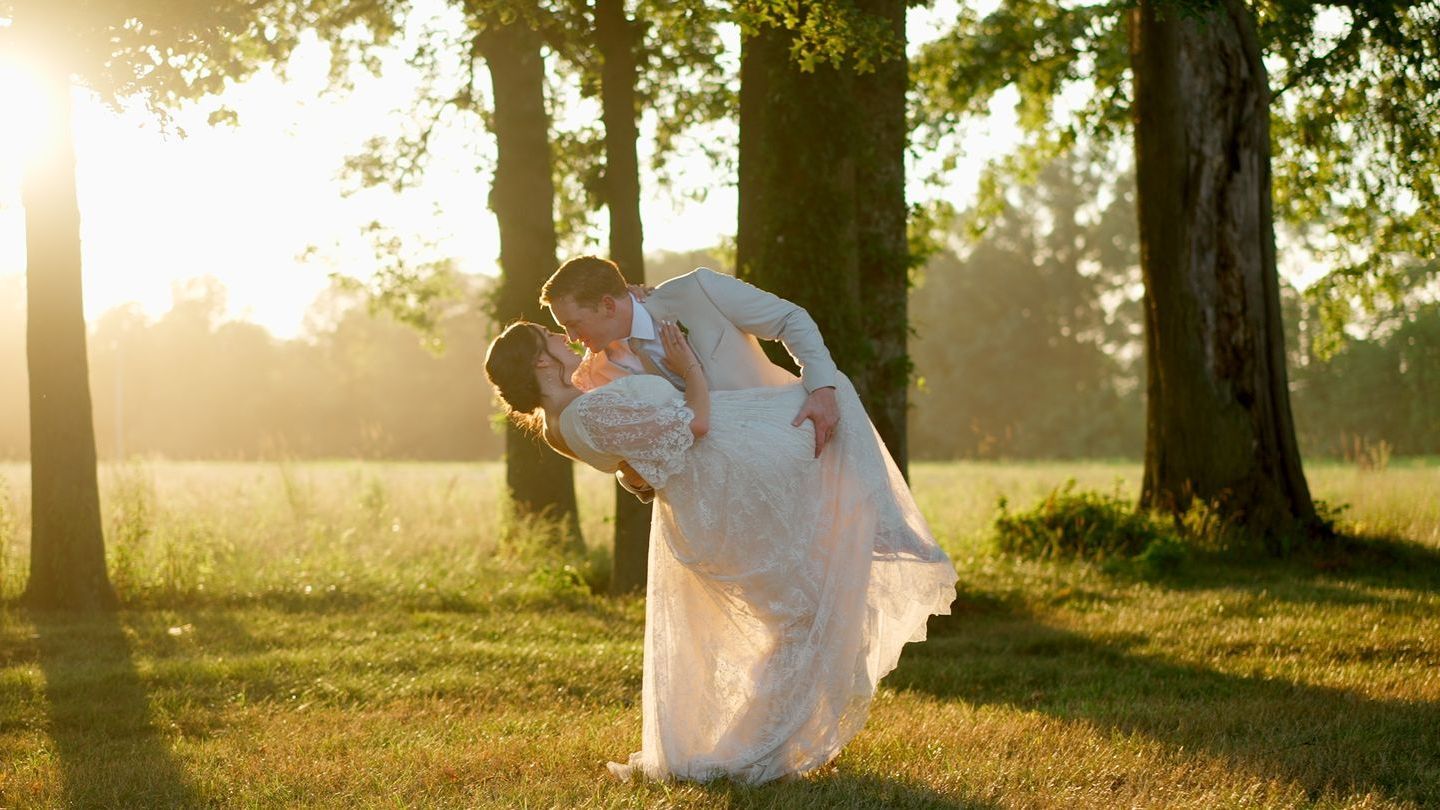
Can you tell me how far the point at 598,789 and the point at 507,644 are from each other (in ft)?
15.0

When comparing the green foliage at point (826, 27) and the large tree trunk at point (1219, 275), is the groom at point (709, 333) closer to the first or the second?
the green foliage at point (826, 27)

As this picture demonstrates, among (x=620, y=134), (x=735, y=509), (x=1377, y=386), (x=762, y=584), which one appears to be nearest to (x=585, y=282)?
(x=735, y=509)

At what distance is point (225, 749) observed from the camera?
7102 millimetres

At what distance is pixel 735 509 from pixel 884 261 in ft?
18.2

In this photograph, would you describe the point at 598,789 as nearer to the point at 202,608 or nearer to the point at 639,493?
the point at 639,493

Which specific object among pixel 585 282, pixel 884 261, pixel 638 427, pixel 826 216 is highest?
pixel 826 216

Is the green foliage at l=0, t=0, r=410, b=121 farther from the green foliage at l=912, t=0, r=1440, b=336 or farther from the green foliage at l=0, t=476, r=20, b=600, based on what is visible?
the green foliage at l=912, t=0, r=1440, b=336

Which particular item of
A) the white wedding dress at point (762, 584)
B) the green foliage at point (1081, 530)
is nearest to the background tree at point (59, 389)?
the white wedding dress at point (762, 584)

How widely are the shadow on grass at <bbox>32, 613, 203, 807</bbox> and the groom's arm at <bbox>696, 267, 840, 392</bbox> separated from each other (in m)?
3.11

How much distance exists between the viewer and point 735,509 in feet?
19.6

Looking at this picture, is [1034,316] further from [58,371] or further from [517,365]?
[517,365]

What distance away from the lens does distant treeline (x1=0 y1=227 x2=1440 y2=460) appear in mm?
56844

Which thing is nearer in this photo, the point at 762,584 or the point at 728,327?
the point at 762,584

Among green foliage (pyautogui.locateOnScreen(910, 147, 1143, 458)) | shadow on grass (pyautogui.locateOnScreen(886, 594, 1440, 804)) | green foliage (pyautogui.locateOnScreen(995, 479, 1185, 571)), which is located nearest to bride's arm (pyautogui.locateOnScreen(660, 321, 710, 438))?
shadow on grass (pyautogui.locateOnScreen(886, 594, 1440, 804))
